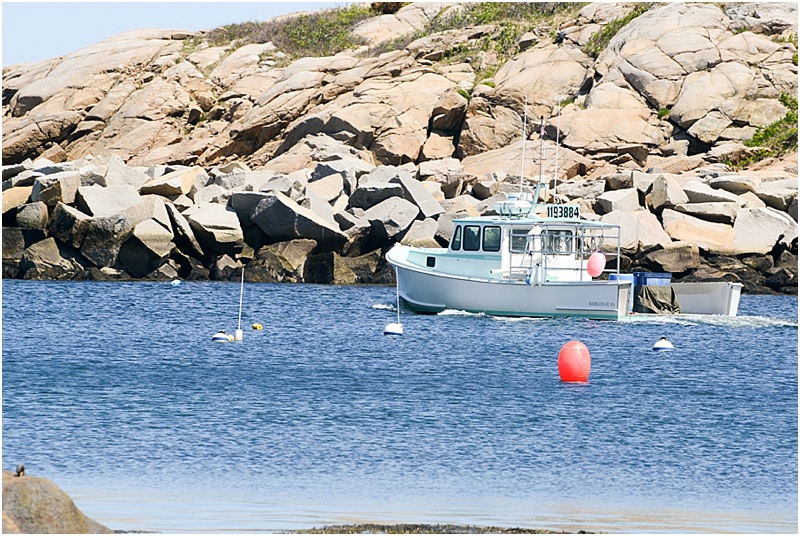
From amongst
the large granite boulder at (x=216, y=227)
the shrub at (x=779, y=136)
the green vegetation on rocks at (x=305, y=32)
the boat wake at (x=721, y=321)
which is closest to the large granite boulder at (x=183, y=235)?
the large granite boulder at (x=216, y=227)

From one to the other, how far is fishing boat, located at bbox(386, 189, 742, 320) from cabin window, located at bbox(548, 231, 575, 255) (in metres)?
0.03

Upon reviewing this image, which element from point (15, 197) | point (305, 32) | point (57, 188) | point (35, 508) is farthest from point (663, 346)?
point (305, 32)

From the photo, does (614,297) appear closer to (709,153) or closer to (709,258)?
(709,258)

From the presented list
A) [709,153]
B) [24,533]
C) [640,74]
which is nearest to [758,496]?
[24,533]

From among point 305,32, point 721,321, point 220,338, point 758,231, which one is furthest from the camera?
point 305,32

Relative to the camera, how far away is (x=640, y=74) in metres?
54.1

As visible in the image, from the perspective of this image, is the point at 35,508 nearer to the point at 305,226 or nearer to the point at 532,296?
the point at 532,296

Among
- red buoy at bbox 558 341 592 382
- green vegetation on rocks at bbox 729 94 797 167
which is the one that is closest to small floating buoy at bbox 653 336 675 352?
red buoy at bbox 558 341 592 382

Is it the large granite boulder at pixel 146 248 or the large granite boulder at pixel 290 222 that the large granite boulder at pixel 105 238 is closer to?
the large granite boulder at pixel 146 248

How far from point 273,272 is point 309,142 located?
1261 cm

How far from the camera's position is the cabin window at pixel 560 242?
101 ft

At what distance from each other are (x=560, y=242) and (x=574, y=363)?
1116cm

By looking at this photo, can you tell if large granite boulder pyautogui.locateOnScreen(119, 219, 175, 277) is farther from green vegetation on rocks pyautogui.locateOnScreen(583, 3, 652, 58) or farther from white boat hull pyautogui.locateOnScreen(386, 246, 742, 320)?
green vegetation on rocks pyautogui.locateOnScreen(583, 3, 652, 58)

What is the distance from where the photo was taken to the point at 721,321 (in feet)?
99.7
